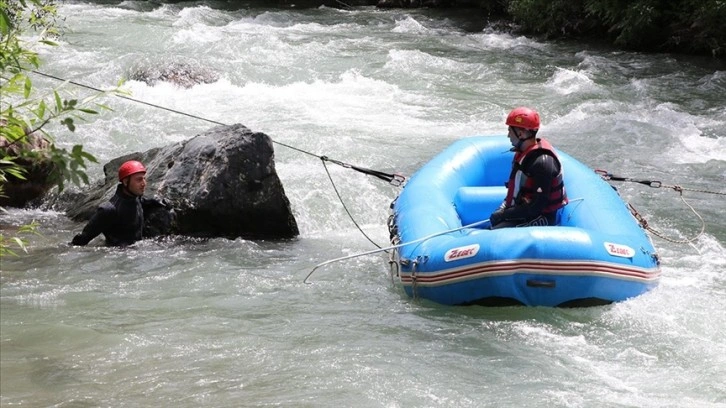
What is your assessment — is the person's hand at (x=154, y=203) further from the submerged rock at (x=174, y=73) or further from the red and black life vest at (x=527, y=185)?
the submerged rock at (x=174, y=73)

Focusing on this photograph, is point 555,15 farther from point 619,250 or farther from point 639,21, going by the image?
point 619,250

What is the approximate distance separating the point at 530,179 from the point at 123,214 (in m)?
2.82

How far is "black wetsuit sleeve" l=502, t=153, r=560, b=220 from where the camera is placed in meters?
5.93

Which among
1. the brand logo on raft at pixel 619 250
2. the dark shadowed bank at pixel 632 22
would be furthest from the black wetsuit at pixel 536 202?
the dark shadowed bank at pixel 632 22

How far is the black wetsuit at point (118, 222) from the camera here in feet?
20.7

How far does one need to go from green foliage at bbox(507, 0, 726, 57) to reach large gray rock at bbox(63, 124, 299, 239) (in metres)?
9.50

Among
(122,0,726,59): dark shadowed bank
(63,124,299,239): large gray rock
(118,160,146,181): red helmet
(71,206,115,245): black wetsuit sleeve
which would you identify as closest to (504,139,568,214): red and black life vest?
(63,124,299,239): large gray rock

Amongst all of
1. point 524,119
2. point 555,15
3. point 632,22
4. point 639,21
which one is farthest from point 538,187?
point 555,15

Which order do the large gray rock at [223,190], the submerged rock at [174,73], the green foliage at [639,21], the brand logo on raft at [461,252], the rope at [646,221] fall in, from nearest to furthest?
the brand logo on raft at [461,252] → the rope at [646,221] → the large gray rock at [223,190] → the submerged rock at [174,73] → the green foliage at [639,21]


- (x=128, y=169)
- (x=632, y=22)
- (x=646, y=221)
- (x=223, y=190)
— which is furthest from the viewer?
(x=632, y=22)

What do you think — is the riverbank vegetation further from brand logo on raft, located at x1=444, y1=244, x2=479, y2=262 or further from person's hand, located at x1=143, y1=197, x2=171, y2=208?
person's hand, located at x1=143, y1=197, x2=171, y2=208

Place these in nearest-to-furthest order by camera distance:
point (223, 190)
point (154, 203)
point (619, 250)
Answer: point (619, 250) < point (154, 203) < point (223, 190)

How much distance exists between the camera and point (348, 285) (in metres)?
6.10

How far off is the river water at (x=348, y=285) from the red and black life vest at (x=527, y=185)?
0.88m
